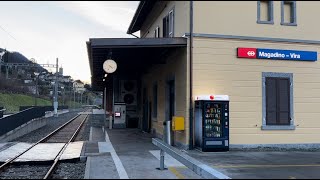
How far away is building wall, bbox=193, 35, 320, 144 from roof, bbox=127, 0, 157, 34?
15.5 feet

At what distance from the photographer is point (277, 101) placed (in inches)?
593

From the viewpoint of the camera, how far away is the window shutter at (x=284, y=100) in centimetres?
1507

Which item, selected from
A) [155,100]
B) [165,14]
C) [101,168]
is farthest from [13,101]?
[101,168]

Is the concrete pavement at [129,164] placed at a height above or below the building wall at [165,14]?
below

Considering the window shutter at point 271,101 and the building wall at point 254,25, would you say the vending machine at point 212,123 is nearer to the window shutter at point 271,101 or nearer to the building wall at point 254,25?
the window shutter at point 271,101

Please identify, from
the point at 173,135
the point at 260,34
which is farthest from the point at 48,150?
the point at 260,34

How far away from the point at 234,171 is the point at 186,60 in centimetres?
555

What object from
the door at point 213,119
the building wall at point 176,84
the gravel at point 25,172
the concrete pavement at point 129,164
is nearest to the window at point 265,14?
the building wall at point 176,84

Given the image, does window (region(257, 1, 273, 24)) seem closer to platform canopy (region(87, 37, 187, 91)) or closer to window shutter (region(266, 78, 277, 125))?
window shutter (region(266, 78, 277, 125))

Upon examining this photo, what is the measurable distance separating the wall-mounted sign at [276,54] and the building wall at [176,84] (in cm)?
208

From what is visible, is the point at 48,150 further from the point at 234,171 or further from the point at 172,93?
the point at 234,171

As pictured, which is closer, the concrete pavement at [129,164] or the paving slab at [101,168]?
the paving slab at [101,168]

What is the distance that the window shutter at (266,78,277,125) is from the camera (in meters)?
14.9

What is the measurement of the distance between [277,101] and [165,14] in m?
6.12
